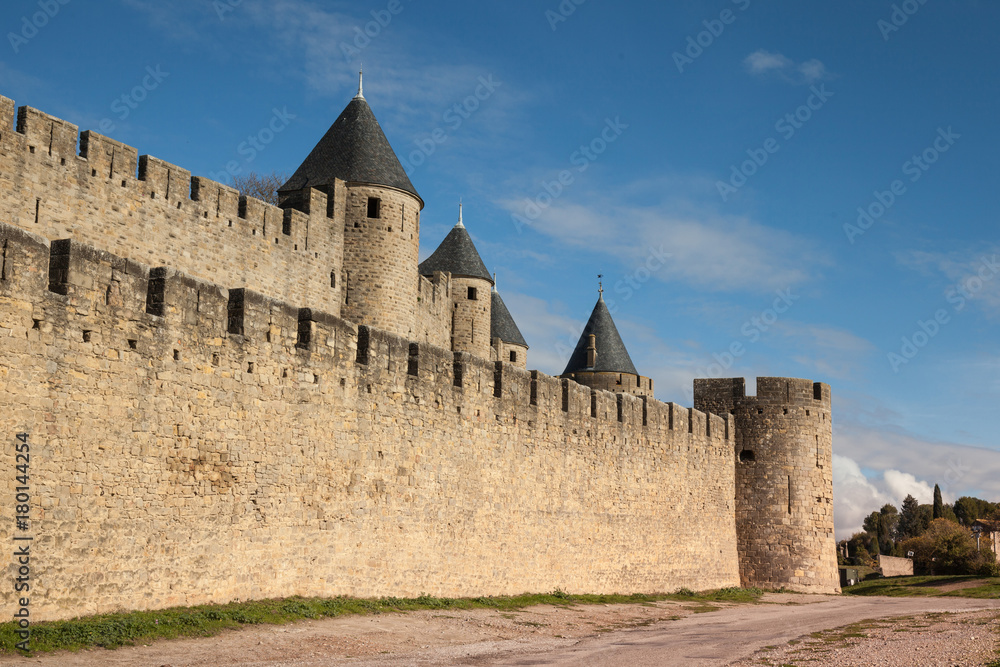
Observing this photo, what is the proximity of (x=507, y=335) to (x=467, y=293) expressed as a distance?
5.83 metres

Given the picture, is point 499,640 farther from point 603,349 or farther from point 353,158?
point 603,349

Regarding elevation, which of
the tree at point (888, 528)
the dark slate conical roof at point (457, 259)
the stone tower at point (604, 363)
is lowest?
Answer: the tree at point (888, 528)

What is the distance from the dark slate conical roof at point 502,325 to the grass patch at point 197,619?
19.6 meters

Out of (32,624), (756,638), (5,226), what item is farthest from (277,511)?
(756,638)

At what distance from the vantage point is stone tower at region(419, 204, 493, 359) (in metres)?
29.9

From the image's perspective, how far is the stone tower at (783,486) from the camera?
25906mm

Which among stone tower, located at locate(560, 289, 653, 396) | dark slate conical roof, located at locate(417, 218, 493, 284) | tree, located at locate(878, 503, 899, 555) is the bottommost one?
tree, located at locate(878, 503, 899, 555)

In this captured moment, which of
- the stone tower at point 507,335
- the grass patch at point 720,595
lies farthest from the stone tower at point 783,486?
the stone tower at point 507,335

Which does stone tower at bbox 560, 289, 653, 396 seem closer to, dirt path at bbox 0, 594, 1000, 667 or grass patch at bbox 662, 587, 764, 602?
grass patch at bbox 662, 587, 764, 602

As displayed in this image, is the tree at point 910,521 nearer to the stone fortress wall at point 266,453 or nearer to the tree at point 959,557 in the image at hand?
the tree at point 959,557

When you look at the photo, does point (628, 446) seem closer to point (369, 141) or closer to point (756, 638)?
point (756, 638)

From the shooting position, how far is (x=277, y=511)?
12805mm

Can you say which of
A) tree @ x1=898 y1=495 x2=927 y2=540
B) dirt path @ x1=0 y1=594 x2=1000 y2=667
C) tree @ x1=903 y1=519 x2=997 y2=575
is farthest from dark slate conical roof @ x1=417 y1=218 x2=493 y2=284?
tree @ x1=898 y1=495 x2=927 y2=540

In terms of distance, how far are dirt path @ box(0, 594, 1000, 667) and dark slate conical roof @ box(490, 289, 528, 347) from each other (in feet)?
59.0
